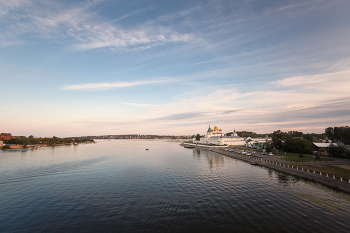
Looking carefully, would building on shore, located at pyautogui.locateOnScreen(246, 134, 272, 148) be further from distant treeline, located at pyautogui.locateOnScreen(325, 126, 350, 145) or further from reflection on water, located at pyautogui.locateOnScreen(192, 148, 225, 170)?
distant treeline, located at pyautogui.locateOnScreen(325, 126, 350, 145)

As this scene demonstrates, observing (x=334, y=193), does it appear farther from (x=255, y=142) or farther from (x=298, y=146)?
(x=255, y=142)

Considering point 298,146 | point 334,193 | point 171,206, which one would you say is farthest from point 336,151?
point 171,206

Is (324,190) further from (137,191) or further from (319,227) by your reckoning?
(137,191)

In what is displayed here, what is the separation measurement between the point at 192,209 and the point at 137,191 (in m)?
14.4

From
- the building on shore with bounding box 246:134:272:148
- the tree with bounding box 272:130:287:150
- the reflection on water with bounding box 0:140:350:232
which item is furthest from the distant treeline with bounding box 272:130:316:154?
the reflection on water with bounding box 0:140:350:232

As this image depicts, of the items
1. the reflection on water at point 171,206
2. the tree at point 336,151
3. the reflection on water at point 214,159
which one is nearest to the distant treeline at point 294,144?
the tree at point 336,151

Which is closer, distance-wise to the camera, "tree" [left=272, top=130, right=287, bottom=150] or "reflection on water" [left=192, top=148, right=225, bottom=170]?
"reflection on water" [left=192, top=148, right=225, bottom=170]

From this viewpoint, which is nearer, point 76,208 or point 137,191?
point 76,208

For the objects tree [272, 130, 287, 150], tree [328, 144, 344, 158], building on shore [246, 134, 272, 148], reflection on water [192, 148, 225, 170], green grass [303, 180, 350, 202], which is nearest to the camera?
green grass [303, 180, 350, 202]

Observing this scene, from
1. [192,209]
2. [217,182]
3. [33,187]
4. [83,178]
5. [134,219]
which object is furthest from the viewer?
[83,178]

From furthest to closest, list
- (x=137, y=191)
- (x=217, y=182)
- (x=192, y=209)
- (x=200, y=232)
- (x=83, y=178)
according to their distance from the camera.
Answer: (x=83, y=178) → (x=217, y=182) → (x=137, y=191) → (x=192, y=209) → (x=200, y=232)

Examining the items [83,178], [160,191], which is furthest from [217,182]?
[83,178]

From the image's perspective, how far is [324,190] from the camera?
3366 centimetres

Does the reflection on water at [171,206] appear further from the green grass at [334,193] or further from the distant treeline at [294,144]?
the distant treeline at [294,144]
